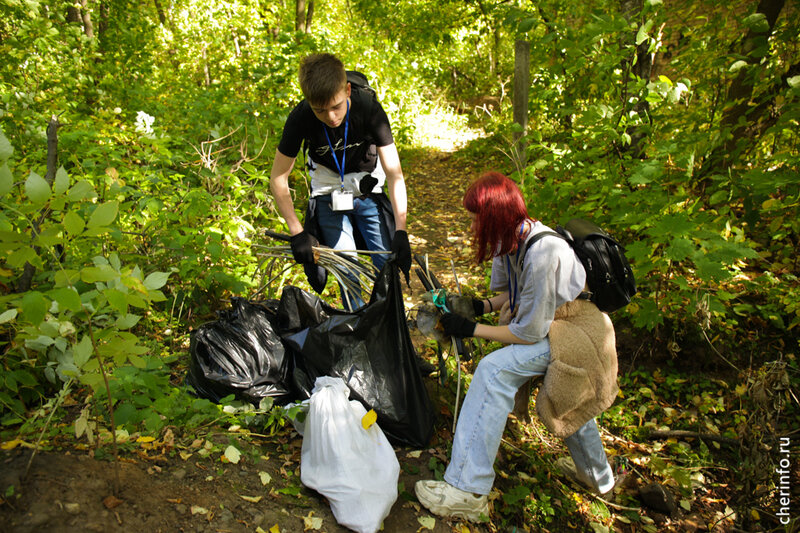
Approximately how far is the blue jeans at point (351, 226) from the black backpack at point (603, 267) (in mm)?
950

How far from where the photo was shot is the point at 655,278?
10.2 feet

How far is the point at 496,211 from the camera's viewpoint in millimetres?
1982

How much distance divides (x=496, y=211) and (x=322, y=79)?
1018 millimetres

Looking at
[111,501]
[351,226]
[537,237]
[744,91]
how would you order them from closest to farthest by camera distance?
[111,501], [537,237], [351,226], [744,91]

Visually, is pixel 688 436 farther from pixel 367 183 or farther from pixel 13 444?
pixel 13 444

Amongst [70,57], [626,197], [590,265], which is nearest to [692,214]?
[626,197]

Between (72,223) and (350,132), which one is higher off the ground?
(350,132)

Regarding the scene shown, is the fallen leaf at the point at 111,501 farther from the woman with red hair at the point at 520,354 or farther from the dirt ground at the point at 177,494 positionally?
the woman with red hair at the point at 520,354

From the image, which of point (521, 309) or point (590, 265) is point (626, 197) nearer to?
point (590, 265)

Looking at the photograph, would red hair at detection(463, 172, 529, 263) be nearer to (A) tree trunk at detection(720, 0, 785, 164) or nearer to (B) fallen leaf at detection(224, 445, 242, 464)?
(B) fallen leaf at detection(224, 445, 242, 464)

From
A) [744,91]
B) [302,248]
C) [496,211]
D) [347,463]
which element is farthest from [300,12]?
[347,463]

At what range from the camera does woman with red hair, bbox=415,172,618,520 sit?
1976mm

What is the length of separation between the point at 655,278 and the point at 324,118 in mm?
2320

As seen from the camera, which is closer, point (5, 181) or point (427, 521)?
point (5, 181)
